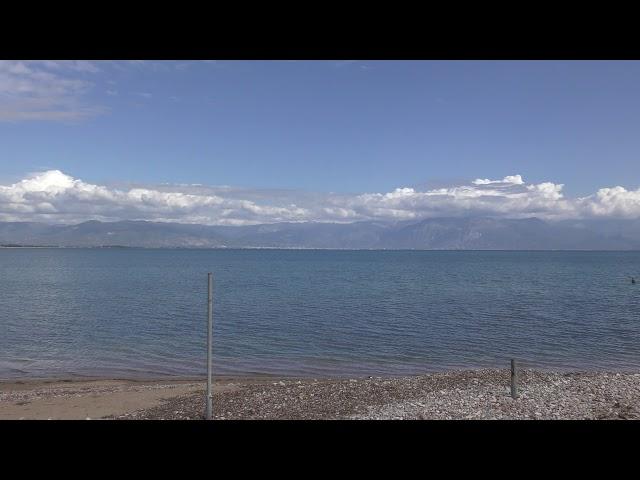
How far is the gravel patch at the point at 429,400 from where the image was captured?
35.7ft

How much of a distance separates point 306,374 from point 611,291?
51.8 m

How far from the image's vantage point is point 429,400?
40.7ft

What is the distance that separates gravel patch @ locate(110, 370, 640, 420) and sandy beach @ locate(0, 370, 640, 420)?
0.02 metres

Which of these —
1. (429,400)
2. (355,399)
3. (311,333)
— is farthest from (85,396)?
(311,333)

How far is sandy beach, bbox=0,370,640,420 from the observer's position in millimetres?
11086

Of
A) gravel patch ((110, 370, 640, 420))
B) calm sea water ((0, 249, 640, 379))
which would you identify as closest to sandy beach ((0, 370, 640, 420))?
gravel patch ((110, 370, 640, 420))

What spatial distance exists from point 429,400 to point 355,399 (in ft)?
5.91

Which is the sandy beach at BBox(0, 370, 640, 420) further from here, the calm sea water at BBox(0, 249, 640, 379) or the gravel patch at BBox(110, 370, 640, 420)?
the calm sea water at BBox(0, 249, 640, 379)

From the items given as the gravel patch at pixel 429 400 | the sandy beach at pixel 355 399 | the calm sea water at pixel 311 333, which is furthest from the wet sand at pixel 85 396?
the calm sea water at pixel 311 333

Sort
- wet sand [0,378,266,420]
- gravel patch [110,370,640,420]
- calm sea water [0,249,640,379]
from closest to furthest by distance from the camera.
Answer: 1. gravel patch [110,370,640,420]
2. wet sand [0,378,266,420]
3. calm sea water [0,249,640,379]

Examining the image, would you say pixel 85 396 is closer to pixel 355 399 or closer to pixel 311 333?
pixel 355 399

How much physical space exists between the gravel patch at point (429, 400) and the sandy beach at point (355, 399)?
0.02 metres
